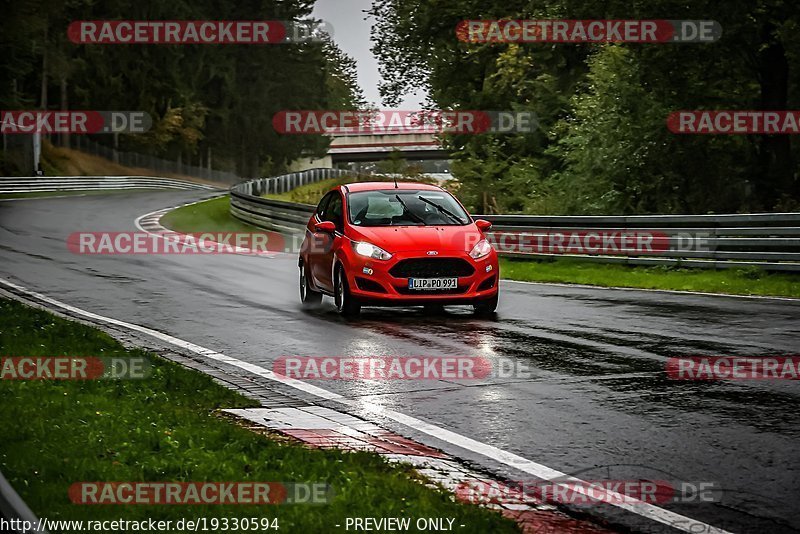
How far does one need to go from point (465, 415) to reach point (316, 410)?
42.8 inches

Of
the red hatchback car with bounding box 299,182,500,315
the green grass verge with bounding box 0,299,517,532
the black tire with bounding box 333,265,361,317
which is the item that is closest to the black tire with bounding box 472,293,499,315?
the red hatchback car with bounding box 299,182,500,315

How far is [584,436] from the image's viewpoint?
740cm

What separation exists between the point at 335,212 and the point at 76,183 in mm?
49550

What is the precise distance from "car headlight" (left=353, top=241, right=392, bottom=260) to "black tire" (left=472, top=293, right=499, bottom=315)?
4.33ft

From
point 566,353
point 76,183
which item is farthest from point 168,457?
point 76,183

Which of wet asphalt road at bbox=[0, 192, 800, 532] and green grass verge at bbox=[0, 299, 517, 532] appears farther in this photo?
wet asphalt road at bbox=[0, 192, 800, 532]

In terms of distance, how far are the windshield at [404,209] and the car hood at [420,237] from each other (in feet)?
0.84

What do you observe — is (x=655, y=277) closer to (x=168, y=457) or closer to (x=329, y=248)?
(x=329, y=248)

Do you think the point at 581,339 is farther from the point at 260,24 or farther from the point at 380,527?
the point at 260,24

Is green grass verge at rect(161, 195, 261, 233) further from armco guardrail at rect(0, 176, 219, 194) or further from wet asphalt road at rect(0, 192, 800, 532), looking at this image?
wet asphalt road at rect(0, 192, 800, 532)

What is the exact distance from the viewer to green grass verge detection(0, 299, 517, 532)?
5.32 m

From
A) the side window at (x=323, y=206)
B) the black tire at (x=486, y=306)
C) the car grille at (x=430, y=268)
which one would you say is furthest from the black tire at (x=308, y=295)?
the black tire at (x=486, y=306)

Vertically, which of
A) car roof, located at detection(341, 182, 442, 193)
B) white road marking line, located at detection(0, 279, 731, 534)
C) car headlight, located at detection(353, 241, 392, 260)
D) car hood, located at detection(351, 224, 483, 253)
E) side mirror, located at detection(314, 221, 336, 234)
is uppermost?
car roof, located at detection(341, 182, 442, 193)

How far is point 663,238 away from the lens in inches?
822
